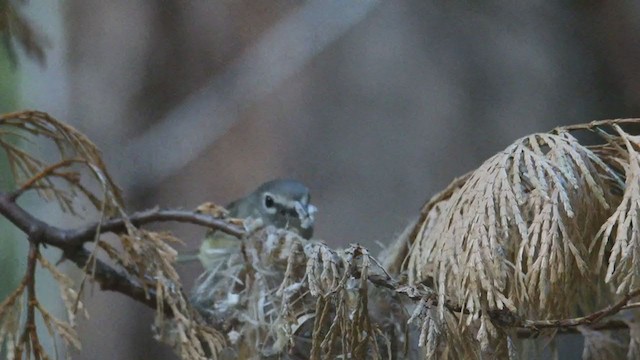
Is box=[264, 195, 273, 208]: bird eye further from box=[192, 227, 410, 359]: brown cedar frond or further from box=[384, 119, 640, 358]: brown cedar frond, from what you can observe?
box=[384, 119, 640, 358]: brown cedar frond

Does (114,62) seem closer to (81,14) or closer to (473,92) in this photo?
(81,14)

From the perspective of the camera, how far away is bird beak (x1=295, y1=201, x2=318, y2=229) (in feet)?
6.37

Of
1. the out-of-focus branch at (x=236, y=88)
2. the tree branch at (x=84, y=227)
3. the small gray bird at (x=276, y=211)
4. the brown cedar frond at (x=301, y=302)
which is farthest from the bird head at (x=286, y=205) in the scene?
the out-of-focus branch at (x=236, y=88)

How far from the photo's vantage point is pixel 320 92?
2883mm

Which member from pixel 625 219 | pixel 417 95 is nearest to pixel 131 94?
pixel 417 95

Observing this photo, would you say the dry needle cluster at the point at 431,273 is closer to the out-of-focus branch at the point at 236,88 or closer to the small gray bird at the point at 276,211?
the small gray bird at the point at 276,211

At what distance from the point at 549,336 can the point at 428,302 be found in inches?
12.5

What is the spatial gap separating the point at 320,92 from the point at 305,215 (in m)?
0.99

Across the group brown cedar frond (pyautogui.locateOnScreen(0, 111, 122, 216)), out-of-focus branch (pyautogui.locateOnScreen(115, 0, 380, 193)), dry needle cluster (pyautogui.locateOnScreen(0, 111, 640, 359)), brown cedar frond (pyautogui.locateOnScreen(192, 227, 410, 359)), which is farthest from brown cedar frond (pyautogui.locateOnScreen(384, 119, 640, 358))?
out-of-focus branch (pyautogui.locateOnScreen(115, 0, 380, 193))

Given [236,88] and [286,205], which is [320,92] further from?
[286,205]

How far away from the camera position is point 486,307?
3.88 feet

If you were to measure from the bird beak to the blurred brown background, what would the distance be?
761mm

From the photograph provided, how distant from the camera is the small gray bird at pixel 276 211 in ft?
6.24

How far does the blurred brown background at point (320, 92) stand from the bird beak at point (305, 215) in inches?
30.0
